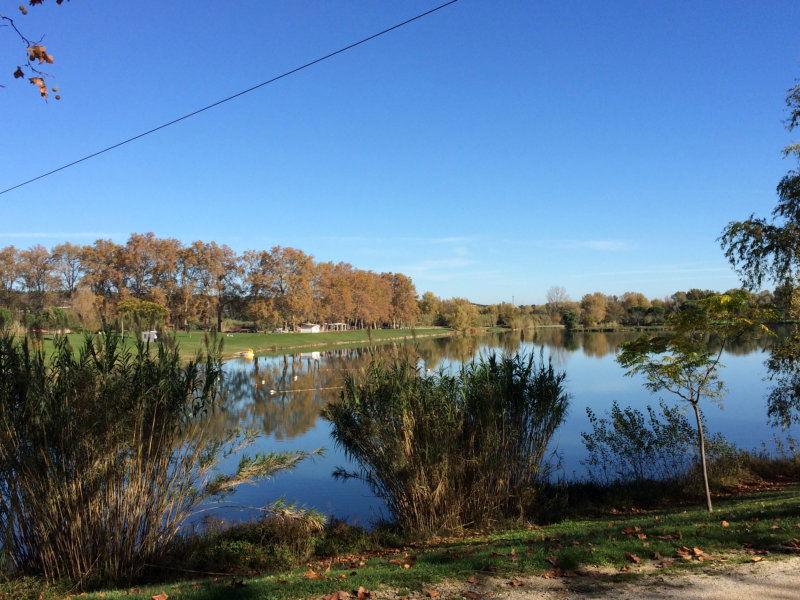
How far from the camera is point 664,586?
5672 millimetres

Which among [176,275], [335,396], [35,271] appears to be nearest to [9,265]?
[35,271]

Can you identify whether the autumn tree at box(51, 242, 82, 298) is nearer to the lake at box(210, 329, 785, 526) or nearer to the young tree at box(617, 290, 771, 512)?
the lake at box(210, 329, 785, 526)

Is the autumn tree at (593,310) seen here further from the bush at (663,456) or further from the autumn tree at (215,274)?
the bush at (663,456)

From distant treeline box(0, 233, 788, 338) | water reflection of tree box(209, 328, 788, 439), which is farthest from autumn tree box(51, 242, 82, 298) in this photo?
water reflection of tree box(209, 328, 788, 439)

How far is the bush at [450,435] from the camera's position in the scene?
10.6m

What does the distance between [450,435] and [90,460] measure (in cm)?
594

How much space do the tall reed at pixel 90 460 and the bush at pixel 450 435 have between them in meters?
3.26

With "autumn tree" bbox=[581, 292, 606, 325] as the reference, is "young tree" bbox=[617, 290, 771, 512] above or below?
below

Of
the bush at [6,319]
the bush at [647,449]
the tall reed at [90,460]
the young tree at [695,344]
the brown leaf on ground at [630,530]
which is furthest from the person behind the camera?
the bush at [647,449]

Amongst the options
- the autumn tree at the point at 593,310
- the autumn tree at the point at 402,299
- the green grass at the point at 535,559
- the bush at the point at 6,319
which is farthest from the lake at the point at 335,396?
the autumn tree at the point at 402,299

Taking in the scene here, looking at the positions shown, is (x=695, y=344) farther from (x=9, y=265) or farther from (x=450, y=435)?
(x=9, y=265)

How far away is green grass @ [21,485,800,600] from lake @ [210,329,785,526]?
413 centimetres

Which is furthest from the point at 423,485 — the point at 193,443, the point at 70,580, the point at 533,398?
the point at 70,580

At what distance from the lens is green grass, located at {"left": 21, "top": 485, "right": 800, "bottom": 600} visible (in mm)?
6176
